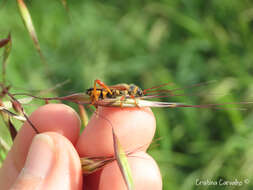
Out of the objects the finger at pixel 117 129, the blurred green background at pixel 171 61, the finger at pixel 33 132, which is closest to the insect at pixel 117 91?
the finger at pixel 117 129

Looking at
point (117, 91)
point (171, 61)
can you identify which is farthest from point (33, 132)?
point (171, 61)

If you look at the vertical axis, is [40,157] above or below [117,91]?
below

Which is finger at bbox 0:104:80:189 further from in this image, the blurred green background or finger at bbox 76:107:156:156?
the blurred green background

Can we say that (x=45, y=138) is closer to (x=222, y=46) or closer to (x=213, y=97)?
(x=213, y=97)

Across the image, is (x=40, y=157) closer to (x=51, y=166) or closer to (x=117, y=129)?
(x=51, y=166)

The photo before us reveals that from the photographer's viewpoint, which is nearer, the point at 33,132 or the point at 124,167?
the point at 124,167

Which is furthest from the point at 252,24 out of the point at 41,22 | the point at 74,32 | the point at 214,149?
the point at 41,22
